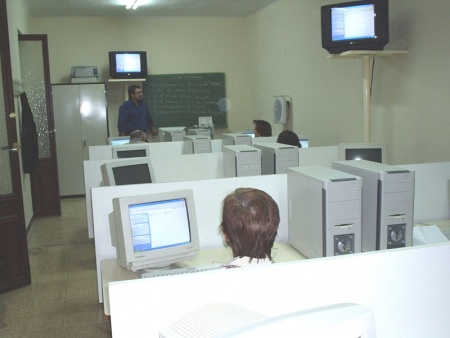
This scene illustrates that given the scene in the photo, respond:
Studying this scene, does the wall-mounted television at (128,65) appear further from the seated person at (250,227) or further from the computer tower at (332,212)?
the seated person at (250,227)

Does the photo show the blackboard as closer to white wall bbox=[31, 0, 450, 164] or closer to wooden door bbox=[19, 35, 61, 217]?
white wall bbox=[31, 0, 450, 164]

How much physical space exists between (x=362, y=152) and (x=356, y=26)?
1.32 m

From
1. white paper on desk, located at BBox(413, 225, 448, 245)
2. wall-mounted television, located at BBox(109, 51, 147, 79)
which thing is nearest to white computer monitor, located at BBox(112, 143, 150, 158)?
white paper on desk, located at BBox(413, 225, 448, 245)

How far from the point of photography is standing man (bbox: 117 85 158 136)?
7.30 meters

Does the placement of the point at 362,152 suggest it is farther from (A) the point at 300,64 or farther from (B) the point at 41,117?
(B) the point at 41,117

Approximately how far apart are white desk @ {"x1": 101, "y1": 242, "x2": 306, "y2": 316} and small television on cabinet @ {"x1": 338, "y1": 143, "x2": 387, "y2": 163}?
128cm

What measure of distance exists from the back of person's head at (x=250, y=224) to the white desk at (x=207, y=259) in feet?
2.06

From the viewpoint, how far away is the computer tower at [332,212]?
86.8 inches

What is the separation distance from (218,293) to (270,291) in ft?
0.43

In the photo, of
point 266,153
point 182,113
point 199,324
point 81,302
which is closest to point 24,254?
point 81,302

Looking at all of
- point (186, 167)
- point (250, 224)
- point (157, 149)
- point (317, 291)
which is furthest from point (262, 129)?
point (317, 291)

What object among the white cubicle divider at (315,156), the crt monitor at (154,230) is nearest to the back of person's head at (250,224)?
Answer: the crt monitor at (154,230)

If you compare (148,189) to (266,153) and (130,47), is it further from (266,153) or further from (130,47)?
(130,47)

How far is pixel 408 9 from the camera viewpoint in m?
4.42
